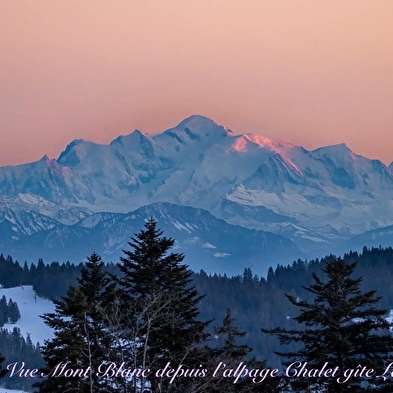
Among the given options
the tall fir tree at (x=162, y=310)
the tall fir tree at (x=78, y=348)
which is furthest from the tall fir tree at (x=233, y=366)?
the tall fir tree at (x=78, y=348)

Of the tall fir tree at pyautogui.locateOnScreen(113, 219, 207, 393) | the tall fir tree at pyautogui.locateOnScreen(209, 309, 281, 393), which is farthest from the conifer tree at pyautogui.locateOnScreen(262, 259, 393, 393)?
the tall fir tree at pyautogui.locateOnScreen(113, 219, 207, 393)

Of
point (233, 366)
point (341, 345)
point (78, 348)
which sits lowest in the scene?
point (78, 348)

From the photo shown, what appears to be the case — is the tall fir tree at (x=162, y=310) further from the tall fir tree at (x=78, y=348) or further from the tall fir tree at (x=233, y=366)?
the tall fir tree at (x=78, y=348)

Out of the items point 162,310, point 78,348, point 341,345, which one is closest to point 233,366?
point 162,310

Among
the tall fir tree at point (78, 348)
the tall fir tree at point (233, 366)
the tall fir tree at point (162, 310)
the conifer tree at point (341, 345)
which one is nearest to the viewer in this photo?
the conifer tree at point (341, 345)

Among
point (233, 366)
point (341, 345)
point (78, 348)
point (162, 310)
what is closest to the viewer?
point (341, 345)

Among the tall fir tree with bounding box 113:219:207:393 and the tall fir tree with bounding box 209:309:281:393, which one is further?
the tall fir tree with bounding box 113:219:207:393

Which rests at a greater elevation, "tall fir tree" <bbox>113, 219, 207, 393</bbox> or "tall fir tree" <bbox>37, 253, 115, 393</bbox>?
"tall fir tree" <bbox>113, 219, 207, 393</bbox>

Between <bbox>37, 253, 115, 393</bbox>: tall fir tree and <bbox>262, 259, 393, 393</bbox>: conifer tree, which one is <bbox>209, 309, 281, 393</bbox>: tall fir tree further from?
<bbox>37, 253, 115, 393</bbox>: tall fir tree

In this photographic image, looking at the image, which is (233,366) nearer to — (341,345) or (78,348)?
(341,345)

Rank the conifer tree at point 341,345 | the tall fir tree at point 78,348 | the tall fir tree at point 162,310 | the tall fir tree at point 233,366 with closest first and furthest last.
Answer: the conifer tree at point 341,345, the tall fir tree at point 78,348, the tall fir tree at point 233,366, the tall fir tree at point 162,310

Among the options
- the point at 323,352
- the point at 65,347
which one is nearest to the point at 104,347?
the point at 65,347

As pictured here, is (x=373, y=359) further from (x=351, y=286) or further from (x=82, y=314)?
(x=82, y=314)

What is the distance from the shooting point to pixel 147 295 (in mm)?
45594
